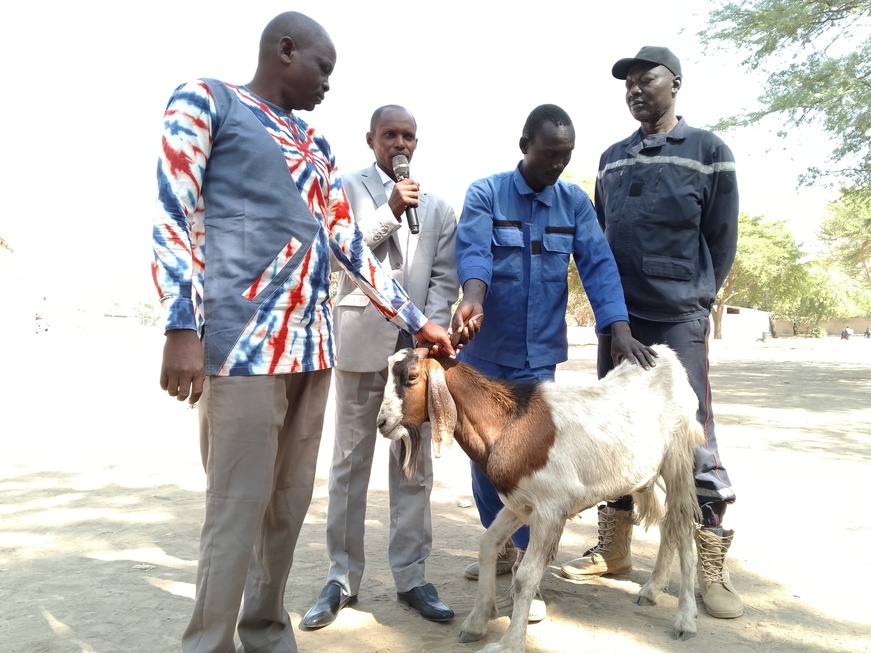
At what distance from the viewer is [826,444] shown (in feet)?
29.8

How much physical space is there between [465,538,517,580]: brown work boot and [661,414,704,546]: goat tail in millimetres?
1078

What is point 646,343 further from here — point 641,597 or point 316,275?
point 316,275

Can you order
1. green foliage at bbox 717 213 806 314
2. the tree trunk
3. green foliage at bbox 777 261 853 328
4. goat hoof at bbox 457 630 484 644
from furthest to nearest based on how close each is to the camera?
green foliage at bbox 777 261 853 328 < the tree trunk < green foliage at bbox 717 213 806 314 < goat hoof at bbox 457 630 484 644

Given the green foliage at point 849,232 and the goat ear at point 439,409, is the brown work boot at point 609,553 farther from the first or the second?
the green foliage at point 849,232

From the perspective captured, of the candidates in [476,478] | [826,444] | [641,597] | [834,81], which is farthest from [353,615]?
[834,81]

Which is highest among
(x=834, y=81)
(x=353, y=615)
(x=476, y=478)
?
(x=834, y=81)

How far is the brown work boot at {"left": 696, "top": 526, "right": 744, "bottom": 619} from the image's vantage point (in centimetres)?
398

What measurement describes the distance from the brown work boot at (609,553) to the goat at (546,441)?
0.64m

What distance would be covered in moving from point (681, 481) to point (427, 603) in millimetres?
1549

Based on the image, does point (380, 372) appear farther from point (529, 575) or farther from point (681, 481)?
point (681, 481)

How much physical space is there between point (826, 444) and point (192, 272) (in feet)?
29.2

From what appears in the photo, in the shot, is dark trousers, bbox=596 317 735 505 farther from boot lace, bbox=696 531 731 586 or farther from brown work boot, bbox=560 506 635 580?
brown work boot, bbox=560 506 635 580

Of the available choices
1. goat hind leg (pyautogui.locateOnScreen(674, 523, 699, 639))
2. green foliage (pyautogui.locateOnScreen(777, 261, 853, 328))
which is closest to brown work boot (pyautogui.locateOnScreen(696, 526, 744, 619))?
goat hind leg (pyautogui.locateOnScreen(674, 523, 699, 639))

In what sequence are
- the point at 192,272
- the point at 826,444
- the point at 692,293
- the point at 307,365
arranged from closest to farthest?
1. the point at 192,272
2. the point at 307,365
3. the point at 692,293
4. the point at 826,444
